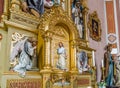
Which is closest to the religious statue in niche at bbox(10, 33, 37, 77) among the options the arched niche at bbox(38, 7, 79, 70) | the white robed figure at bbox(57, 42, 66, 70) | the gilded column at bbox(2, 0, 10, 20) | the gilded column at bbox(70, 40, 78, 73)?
the arched niche at bbox(38, 7, 79, 70)

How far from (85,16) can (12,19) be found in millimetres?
2676

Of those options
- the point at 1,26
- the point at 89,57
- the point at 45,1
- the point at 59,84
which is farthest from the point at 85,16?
the point at 1,26

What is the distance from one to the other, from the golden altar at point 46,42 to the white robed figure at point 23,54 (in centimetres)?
10

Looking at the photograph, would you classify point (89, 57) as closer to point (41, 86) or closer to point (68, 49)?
point (68, 49)

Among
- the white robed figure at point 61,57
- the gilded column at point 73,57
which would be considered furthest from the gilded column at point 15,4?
the gilded column at point 73,57

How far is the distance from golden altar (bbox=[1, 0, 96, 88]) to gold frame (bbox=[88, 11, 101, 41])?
1.79 meters

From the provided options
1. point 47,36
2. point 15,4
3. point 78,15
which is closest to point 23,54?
point 47,36

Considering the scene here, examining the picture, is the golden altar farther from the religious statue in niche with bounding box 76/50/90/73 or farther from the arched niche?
the religious statue in niche with bounding box 76/50/90/73

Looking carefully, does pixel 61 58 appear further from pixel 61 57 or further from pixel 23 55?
pixel 23 55

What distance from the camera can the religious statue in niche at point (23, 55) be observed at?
129 inches

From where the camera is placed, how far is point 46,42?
11.6ft

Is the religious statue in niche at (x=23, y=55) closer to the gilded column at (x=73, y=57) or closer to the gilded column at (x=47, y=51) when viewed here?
the gilded column at (x=47, y=51)

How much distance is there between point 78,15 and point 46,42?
2.12 m

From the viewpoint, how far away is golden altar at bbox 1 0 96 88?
328 cm
